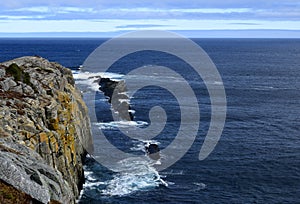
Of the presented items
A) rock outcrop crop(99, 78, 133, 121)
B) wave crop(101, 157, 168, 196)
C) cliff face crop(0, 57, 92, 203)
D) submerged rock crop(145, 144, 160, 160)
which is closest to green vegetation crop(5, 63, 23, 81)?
cliff face crop(0, 57, 92, 203)

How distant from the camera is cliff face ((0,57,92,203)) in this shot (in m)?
20.3

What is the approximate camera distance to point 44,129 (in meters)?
37.6

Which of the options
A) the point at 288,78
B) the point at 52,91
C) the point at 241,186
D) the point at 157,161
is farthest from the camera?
the point at 288,78

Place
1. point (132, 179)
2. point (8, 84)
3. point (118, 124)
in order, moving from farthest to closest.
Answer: point (118, 124), point (132, 179), point (8, 84)

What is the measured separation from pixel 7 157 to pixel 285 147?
53535mm

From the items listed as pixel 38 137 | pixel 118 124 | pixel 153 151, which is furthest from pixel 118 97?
pixel 38 137

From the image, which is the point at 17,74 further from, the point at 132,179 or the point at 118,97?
the point at 118,97

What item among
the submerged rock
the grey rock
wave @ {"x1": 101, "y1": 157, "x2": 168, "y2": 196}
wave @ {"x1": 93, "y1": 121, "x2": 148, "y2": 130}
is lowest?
wave @ {"x1": 101, "y1": 157, "x2": 168, "y2": 196}

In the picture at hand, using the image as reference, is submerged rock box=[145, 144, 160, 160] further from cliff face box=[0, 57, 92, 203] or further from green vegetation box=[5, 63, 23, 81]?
green vegetation box=[5, 63, 23, 81]

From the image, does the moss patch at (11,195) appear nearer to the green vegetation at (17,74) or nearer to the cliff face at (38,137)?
the cliff face at (38,137)

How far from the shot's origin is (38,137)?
117 feet

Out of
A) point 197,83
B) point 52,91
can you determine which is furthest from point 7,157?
point 197,83

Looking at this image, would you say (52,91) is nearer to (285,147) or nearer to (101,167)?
(101,167)

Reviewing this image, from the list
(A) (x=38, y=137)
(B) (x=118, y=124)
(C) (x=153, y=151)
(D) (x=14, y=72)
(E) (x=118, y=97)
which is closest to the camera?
(A) (x=38, y=137)
